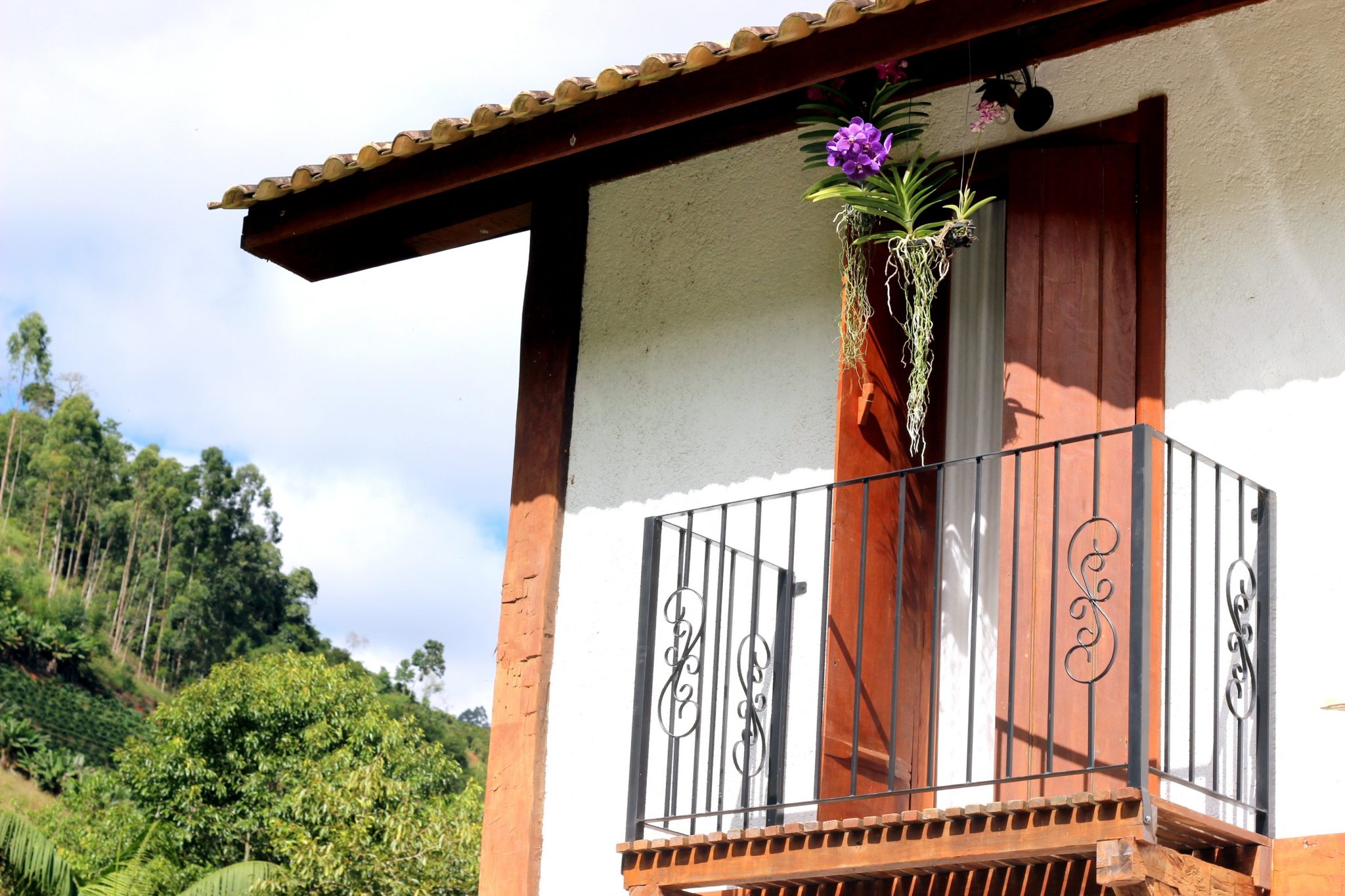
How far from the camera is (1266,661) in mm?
4348

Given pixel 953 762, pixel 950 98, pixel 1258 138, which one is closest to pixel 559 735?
pixel 953 762

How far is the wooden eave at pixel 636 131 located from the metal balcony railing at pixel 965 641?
1.25m

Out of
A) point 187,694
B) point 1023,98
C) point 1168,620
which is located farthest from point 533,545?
point 187,694

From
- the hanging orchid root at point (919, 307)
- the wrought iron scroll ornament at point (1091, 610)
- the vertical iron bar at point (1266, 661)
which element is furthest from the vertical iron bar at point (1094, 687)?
the hanging orchid root at point (919, 307)

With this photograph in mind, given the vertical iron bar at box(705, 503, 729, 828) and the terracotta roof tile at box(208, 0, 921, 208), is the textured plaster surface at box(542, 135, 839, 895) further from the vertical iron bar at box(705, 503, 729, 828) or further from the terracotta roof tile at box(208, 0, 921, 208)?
the terracotta roof tile at box(208, 0, 921, 208)

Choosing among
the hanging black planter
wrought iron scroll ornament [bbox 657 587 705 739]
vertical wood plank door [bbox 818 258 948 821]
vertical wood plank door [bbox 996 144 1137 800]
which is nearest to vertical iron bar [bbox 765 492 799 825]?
vertical wood plank door [bbox 818 258 948 821]

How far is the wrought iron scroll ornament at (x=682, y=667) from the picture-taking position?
515 centimetres

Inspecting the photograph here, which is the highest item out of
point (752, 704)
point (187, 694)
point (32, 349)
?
point (32, 349)

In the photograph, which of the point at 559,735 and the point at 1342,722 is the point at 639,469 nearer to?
the point at 559,735

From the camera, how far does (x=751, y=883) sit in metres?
4.71

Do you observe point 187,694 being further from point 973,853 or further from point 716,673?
point 973,853

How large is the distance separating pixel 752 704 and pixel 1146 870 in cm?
152

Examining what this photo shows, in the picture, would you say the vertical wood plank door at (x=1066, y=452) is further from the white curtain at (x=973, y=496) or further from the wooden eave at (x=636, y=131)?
the wooden eave at (x=636, y=131)

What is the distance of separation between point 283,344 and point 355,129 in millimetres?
53091
